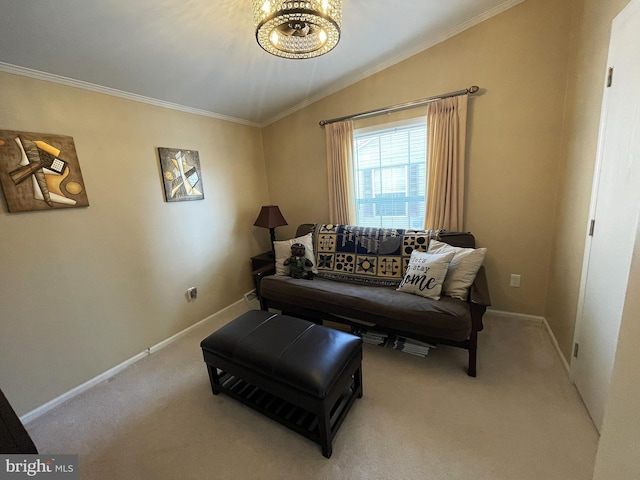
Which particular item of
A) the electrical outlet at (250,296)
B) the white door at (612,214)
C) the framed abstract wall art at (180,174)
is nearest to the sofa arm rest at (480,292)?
the white door at (612,214)

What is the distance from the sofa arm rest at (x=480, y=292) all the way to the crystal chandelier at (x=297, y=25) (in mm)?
1816

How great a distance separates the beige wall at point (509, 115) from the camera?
2035 millimetres

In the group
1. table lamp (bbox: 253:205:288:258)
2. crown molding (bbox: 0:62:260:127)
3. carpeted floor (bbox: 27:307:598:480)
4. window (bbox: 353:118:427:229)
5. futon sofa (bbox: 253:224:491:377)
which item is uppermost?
crown molding (bbox: 0:62:260:127)

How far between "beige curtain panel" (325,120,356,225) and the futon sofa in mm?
243

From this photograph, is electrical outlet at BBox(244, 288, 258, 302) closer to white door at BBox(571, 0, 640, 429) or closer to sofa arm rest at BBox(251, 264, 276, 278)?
sofa arm rest at BBox(251, 264, 276, 278)

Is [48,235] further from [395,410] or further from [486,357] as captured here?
[486,357]

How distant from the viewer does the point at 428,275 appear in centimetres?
206

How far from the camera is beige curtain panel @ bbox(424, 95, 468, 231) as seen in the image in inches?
91.4

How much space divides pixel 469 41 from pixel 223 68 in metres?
2.11

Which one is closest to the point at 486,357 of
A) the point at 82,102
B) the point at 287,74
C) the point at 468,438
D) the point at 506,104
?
the point at 468,438

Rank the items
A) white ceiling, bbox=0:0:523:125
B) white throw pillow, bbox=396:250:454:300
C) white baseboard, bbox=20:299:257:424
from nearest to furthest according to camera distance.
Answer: white ceiling, bbox=0:0:523:125 → white baseboard, bbox=20:299:257:424 → white throw pillow, bbox=396:250:454:300

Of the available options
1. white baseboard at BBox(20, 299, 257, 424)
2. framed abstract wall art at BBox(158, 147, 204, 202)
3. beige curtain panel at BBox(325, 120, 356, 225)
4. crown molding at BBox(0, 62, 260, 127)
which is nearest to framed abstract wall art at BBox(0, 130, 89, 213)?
crown molding at BBox(0, 62, 260, 127)

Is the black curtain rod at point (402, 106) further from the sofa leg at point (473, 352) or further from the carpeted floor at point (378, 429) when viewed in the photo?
the carpeted floor at point (378, 429)

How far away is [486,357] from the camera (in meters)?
1.98
